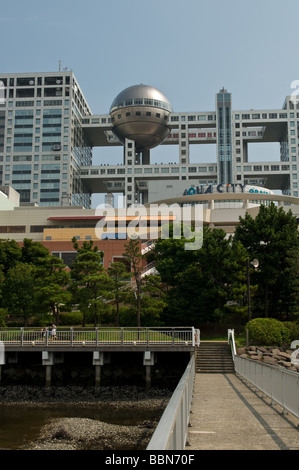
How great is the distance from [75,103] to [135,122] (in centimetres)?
2356

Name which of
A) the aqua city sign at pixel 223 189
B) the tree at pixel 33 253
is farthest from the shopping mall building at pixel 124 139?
the tree at pixel 33 253

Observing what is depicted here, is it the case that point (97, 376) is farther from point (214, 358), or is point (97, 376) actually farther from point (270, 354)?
point (270, 354)

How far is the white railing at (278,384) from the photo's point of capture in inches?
445

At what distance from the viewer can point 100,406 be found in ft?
88.0

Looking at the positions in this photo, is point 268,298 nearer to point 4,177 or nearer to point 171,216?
point 171,216

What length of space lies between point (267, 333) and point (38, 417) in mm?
18682

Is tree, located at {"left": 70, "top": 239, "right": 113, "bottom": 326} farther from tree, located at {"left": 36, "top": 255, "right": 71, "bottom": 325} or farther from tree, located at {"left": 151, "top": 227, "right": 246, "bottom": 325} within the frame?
tree, located at {"left": 151, "top": 227, "right": 246, "bottom": 325}

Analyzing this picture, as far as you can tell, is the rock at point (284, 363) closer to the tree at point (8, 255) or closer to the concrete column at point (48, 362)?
the concrete column at point (48, 362)

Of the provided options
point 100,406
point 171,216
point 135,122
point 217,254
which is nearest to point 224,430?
point 100,406

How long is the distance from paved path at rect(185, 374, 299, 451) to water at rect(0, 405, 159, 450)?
6949 mm

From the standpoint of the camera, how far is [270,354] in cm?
3170

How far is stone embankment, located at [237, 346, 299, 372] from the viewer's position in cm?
2862

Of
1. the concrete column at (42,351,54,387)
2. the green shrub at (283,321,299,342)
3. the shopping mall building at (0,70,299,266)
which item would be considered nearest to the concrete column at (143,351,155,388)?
the concrete column at (42,351,54,387)

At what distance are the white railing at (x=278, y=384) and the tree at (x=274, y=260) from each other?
945 inches
